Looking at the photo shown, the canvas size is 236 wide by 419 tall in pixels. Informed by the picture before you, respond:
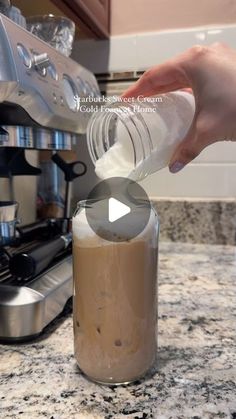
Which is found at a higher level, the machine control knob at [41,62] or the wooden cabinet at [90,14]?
the wooden cabinet at [90,14]

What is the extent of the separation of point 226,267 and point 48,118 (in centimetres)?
43

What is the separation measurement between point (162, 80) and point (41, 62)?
18 centimetres

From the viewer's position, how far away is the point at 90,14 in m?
0.81

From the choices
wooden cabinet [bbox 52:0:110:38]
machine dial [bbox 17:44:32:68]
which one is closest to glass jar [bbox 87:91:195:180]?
machine dial [bbox 17:44:32:68]

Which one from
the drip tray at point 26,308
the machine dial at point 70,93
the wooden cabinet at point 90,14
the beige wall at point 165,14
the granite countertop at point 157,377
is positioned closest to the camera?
the granite countertop at point 157,377

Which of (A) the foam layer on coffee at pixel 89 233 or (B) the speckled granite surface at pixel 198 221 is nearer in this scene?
(A) the foam layer on coffee at pixel 89 233

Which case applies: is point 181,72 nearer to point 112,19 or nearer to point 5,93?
point 5,93

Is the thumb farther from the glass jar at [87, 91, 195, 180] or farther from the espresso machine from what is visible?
the espresso machine

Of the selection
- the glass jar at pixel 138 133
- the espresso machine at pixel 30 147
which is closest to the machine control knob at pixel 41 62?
the espresso machine at pixel 30 147

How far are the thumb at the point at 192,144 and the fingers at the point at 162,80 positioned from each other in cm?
5

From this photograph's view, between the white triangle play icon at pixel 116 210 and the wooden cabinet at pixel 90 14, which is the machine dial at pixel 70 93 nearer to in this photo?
the wooden cabinet at pixel 90 14

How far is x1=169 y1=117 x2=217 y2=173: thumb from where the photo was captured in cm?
38

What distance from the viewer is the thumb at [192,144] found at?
Result: 38 centimetres

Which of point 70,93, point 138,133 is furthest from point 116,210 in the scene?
point 70,93
